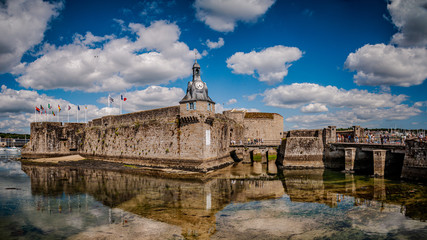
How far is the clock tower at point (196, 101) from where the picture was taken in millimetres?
21141

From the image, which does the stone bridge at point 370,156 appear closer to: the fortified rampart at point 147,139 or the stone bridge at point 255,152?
the stone bridge at point 255,152

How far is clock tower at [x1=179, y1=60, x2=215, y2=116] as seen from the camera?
21.1 metres

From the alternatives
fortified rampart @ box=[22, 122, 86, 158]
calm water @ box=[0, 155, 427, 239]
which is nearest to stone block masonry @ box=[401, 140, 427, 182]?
calm water @ box=[0, 155, 427, 239]

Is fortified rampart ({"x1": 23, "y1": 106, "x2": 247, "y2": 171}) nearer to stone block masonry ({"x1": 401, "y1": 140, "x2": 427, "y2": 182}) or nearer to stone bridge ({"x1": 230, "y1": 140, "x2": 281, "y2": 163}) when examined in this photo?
stone bridge ({"x1": 230, "y1": 140, "x2": 281, "y2": 163})

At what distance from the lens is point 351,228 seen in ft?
29.0

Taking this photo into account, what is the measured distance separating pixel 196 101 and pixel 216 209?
1164cm

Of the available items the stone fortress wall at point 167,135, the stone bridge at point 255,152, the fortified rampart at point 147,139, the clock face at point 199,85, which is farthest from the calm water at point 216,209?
the stone bridge at point 255,152

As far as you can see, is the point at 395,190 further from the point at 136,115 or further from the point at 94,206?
the point at 136,115

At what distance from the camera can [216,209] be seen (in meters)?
11.1

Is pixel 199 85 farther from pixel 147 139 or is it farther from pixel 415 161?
pixel 415 161

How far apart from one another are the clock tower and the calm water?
6.60m

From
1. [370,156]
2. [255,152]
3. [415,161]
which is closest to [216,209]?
[415,161]

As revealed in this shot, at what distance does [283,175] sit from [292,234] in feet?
39.1

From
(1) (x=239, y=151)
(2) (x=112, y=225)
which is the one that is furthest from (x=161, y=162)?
(2) (x=112, y=225)
